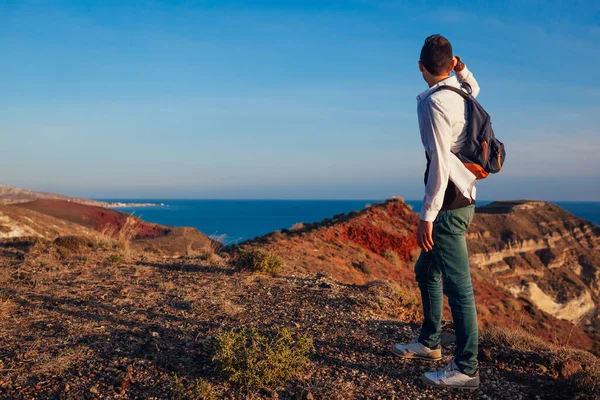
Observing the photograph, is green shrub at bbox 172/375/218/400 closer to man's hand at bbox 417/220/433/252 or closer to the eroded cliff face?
man's hand at bbox 417/220/433/252

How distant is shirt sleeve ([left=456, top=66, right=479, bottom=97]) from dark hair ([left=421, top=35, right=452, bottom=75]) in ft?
1.18

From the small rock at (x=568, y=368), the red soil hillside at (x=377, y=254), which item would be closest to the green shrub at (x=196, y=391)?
the small rock at (x=568, y=368)

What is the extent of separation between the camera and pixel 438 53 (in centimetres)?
330

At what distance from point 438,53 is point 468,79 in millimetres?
471

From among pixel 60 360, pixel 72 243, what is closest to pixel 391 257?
pixel 72 243

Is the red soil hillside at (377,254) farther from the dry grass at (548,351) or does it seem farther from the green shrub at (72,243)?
the dry grass at (548,351)

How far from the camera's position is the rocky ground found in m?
3.47

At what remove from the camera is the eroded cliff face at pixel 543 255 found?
29.8 m

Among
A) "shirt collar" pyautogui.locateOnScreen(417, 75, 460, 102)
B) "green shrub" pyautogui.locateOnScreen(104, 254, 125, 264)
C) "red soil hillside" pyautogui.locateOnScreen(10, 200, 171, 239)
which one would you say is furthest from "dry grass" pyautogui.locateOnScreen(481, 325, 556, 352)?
"red soil hillside" pyautogui.locateOnScreen(10, 200, 171, 239)

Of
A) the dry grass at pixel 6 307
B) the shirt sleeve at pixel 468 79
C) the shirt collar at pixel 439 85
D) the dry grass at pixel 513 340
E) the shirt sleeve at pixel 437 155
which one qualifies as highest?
the shirt sleeve at pixel 468 79

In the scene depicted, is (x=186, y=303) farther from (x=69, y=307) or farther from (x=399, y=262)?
(x=399, y=262)

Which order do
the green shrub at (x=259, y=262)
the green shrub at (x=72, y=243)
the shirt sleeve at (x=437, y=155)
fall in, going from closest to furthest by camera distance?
1. the shirt sleeve at (x=437, y=155)
2. the green shrub at (x=259, y=262)
3. the green shrub at (x=72, y=243)

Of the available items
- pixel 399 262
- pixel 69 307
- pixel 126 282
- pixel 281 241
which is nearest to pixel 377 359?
pixel 69 307

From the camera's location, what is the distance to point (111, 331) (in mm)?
4609
